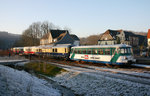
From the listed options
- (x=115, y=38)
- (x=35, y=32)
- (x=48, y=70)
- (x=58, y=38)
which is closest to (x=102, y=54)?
(x=48, y=70)

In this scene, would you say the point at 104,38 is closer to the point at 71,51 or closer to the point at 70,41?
the point at 70,41

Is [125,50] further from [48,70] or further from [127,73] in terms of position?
[48,70]

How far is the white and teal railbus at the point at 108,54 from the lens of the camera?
716 inches

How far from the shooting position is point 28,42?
79062 mm

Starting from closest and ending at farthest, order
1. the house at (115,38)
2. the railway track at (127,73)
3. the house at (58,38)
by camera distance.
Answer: the railway track at (127,73) → the house at (115,38) → the house at (58,38)

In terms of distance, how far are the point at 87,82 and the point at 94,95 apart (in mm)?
3113

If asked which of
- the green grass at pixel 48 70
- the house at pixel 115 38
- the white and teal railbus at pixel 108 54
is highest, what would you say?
the house at pixel 115 38

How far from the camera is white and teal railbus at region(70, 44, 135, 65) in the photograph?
Answer: 59.7 ft

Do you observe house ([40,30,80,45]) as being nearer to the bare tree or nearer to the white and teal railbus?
the bare tree

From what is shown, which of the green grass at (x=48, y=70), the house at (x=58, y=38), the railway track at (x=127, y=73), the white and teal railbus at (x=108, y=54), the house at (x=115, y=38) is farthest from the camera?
the house at (x=58, y=38)

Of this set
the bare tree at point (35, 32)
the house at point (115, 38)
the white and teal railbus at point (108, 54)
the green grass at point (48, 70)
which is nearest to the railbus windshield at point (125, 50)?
the white and teal railbus at point (108, 54)

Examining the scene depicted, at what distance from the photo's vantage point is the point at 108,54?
19.7 m

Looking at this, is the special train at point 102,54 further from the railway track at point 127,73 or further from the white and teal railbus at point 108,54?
the railway track at point 127,73

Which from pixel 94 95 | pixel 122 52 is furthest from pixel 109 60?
pixel 94 95
